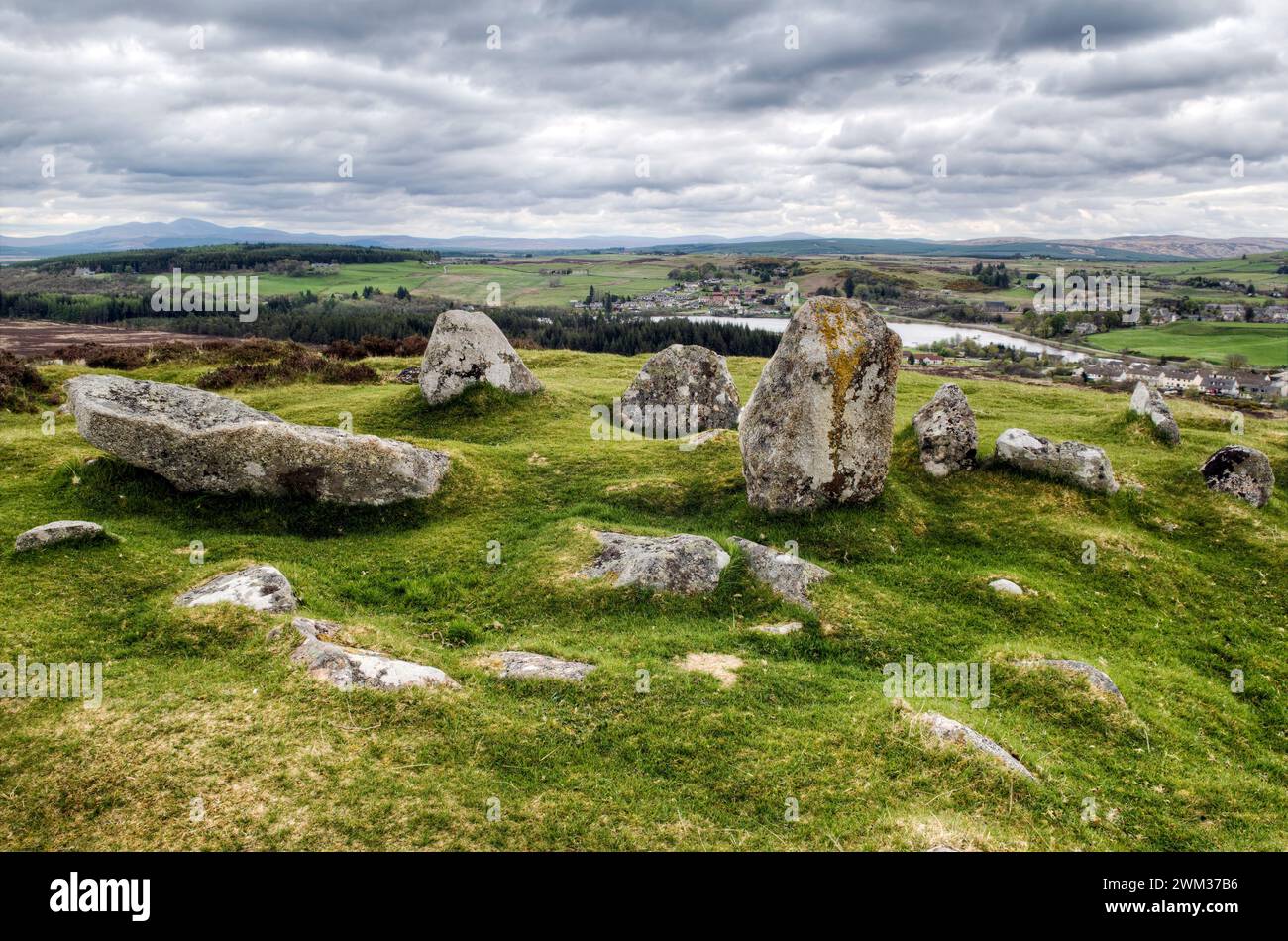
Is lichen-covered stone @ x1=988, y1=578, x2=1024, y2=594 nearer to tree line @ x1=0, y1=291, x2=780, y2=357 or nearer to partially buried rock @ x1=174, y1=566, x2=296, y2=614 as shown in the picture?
partially buried rock @ x1=174, y1=566, x2=296, y2=614

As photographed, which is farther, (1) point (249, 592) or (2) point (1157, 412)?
(2) point (1157, 412)

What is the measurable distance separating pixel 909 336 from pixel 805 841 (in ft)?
453

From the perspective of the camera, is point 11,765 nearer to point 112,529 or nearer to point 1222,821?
point 112,529

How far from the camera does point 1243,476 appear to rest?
69.4ft

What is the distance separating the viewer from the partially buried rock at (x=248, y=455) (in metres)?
18.6

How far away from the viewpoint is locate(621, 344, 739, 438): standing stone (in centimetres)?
2980

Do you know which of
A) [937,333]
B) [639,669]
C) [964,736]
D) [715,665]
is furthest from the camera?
[937,333]

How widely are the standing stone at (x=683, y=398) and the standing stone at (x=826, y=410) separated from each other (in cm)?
1049

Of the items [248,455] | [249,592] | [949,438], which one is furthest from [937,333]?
[249,592]

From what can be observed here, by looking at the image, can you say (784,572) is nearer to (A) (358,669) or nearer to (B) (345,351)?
(A) (358,669)

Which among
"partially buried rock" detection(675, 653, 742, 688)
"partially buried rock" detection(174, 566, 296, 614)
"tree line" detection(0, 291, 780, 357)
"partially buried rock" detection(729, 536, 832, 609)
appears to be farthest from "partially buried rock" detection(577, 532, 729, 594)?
"tree line" detection(0, 291, 780, 357)

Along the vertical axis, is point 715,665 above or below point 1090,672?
above

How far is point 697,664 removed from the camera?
12.6 metres

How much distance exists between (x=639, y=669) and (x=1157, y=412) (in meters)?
26.6
